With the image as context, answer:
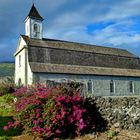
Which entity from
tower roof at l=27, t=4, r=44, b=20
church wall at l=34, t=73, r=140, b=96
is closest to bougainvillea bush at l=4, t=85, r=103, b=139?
church wall at l=34, t=73, r=140, b=96

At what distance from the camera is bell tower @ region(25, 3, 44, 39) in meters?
49.2

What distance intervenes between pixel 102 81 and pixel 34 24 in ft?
46.7

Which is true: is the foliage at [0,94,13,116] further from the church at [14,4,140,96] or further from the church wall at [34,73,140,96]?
the church wall at [34,73,140,96]

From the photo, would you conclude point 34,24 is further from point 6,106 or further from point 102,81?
point 6,106

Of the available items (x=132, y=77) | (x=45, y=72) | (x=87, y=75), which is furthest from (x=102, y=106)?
(x=132, y=77)

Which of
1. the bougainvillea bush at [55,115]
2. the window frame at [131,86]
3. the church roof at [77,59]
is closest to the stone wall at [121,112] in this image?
the bougainvillea bush at [55,115]

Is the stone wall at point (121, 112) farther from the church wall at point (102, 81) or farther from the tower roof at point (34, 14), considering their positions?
the tower roof at point (34, 14)

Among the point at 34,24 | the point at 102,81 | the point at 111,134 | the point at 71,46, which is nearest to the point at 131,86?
the point at 102,81

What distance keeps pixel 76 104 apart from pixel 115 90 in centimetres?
3583

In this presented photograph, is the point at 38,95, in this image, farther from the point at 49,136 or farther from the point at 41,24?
the point at 41,24

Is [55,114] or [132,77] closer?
[55,114]

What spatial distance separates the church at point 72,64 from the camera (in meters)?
42.6

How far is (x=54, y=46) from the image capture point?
47031 millimetres

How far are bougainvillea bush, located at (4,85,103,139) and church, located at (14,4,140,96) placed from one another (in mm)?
25516
